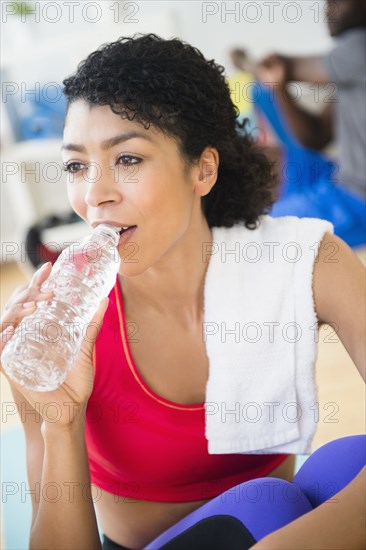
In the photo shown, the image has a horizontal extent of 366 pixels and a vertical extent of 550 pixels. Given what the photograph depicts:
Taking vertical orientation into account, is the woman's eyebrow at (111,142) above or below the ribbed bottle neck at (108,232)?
above

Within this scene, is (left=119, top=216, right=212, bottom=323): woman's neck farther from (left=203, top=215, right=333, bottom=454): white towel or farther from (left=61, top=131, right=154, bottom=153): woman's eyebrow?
(left=61, top=131, right=154, bottom=153): woman's eyebrow

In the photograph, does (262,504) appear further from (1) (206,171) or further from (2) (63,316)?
(1) (206,171)

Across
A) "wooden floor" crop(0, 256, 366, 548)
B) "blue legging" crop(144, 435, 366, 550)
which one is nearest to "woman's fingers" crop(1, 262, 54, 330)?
"blue legging" crop(144, 435, 366, 550)

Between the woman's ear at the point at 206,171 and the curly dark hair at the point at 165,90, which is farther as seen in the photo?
the woman's ear at the point at 206,171

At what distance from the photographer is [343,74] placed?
2.53 meters

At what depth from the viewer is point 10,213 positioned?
387cm

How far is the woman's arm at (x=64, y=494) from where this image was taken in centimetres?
100

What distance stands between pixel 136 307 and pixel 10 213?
282 centimetres

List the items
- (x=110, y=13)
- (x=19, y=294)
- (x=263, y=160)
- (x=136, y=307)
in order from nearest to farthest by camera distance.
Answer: (x=19, y=294)
(x=136, y=307)
(x=263, y=160)
(x=110, y=13)

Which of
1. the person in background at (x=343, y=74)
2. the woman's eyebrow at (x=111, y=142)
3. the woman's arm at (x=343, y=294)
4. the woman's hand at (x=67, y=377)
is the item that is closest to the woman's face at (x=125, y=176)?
the woman's eyebrow at (x=111, y=142)

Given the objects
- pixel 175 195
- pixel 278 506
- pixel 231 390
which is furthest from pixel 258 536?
pixel 175 195

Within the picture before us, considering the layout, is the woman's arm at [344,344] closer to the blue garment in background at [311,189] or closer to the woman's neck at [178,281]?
the woman's neck at [178,281]

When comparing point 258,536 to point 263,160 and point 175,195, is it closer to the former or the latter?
point 175,195

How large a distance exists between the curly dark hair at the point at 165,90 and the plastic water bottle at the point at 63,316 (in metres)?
0.18
